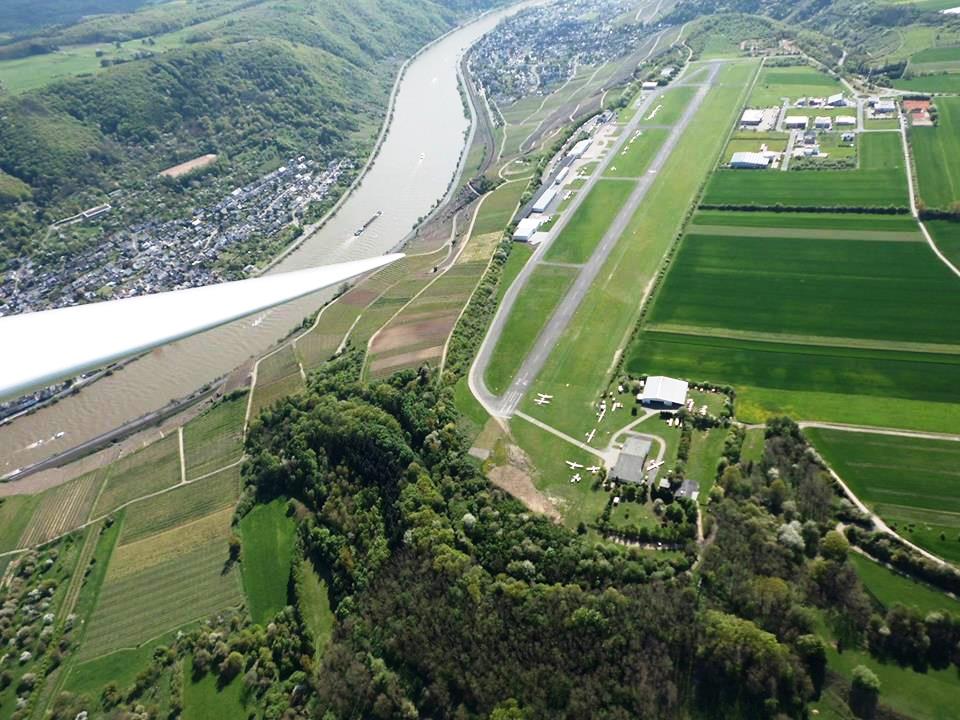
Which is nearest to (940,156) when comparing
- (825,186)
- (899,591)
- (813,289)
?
(825,186)

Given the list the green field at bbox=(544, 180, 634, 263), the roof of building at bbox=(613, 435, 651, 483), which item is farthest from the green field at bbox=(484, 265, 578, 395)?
the roof of building at bbox=(613, 435, 651, 483)

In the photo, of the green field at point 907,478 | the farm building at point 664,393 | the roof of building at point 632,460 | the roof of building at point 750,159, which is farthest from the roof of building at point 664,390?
the roof of building at point 750,159

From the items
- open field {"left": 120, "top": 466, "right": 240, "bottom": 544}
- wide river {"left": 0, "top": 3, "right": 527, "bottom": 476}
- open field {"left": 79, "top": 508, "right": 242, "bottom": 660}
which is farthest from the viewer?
wide river {"left": 0, "top": 3, "right": 527, "bottom": 476}

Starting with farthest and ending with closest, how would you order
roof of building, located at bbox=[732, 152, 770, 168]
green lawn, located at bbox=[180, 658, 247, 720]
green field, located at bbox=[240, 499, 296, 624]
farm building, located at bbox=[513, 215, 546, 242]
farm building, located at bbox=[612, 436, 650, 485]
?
roof of building, located at bbox=[732, 152, 770, 168], farm building, located at bbox=[513, 215, 546, 242], farm building, located at bbox=[612, 436, 650, 485], green field, located at bbox=[240, 499, 296, 624], green lawn, located at bbox=[180, 658, 247, 720]

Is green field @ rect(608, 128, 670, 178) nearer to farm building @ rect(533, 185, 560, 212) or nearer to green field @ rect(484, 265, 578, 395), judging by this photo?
farm building @ rect(533, 185, 560, 212)

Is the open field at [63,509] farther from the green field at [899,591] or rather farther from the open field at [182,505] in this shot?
the green field at [899,591]

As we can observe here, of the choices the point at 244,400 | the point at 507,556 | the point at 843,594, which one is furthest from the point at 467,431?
the point at 843,594
